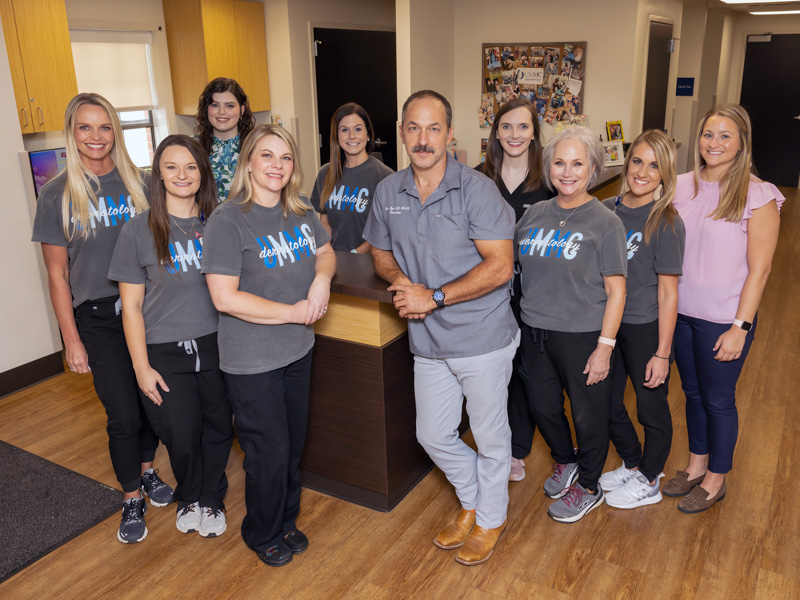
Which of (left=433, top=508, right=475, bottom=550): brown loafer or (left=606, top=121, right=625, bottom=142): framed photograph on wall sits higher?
(left=606, top=121, right=625, bottom=142): framed photograph on wall

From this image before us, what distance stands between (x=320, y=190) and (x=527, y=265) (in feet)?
4.44

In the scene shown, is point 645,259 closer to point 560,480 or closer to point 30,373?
point 560,480

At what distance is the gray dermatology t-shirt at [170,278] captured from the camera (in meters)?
2.27

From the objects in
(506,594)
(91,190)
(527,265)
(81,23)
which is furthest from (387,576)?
(81,23)

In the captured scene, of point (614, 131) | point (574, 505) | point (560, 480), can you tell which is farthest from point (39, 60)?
point (614, 131)

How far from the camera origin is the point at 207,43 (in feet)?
17.3

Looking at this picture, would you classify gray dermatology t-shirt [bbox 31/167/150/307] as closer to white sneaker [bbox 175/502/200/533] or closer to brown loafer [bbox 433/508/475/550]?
white sneaker [bbox 175/502/200/533]

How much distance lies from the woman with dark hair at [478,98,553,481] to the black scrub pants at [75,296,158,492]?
1.52 m

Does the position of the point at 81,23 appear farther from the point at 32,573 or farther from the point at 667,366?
the point at 667,366

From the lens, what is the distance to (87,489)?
9.83ft

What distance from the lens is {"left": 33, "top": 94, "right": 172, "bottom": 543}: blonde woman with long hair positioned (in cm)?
245

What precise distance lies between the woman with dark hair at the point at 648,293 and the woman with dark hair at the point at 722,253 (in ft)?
0.44

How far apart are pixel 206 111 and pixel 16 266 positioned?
161cm

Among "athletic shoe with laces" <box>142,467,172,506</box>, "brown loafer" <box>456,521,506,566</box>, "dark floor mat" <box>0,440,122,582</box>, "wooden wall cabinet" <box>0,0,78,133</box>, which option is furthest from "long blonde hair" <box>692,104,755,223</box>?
"wooden wall cabinet" <box>0,0,78,133</box>
